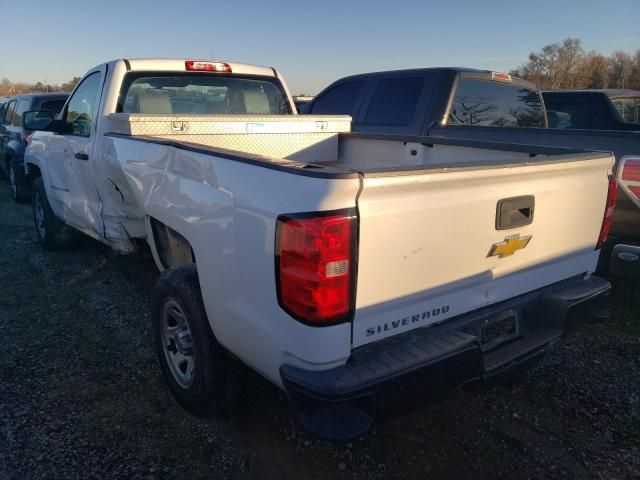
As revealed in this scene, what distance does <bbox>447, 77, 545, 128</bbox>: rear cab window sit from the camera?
5.71 meters

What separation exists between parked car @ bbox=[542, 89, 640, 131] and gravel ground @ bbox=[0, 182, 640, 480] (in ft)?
15.4

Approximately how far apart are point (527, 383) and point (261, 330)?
6.50 ft

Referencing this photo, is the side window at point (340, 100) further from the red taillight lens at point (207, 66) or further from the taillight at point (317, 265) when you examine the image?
the taillight at point (317, 265)

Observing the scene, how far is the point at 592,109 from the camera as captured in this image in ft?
25.8

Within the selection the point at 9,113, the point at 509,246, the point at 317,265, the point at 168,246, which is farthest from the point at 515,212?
the point at 9,113

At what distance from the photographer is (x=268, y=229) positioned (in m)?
2.00

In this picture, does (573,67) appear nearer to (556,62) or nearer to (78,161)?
(556,62)

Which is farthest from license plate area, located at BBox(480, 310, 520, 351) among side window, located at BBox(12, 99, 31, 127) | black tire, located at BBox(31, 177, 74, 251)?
side window, located at BBox(12, 99, 31, 127)

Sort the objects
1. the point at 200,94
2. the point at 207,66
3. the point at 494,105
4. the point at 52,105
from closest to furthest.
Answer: the point at 207,66 → the point at 200,94 → the point at 494,105 → the point at 52,105

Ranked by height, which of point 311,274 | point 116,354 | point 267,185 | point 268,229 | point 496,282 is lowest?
point 116,354

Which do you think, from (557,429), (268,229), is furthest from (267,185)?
(557,429)

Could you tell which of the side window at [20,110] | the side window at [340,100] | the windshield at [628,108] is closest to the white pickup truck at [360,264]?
the side window at [340,100]

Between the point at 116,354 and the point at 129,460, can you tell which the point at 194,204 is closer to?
the point at 129,460

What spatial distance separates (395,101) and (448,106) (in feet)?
2.33
